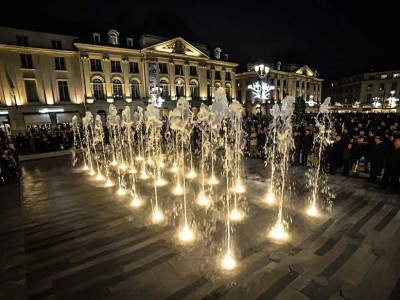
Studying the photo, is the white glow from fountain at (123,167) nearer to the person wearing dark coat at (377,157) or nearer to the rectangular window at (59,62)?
the person wearing dark coat at (377,157)

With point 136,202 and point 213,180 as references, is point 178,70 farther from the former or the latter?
point 136,202

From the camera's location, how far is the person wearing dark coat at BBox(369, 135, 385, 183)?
8875 millimetres

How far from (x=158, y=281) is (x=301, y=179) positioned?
25.9 feet

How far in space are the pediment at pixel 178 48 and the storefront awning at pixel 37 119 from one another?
1786cm

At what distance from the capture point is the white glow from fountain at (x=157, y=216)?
6.97 m

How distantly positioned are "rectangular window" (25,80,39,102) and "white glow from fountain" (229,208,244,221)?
3332 centimetres

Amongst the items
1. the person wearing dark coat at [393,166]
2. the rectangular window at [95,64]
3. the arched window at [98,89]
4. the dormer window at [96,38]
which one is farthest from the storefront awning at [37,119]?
the person wearing dark coat at [393,166]

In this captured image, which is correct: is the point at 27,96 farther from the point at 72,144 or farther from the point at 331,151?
the point at 331,151

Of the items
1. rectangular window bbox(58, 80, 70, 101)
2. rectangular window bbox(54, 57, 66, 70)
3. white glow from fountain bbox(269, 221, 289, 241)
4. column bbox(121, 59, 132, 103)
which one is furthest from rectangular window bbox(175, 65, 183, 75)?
white glow from fountain bbox(269, 221, 289, 241)

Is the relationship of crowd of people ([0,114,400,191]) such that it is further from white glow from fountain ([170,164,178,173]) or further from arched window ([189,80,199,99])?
arched window ([189,80,199,99])

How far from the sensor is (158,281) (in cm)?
446

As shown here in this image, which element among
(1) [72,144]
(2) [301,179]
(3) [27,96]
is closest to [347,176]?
(2) [301,179]

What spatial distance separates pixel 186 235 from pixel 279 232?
7.90ft

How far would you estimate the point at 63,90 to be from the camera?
32.2m
